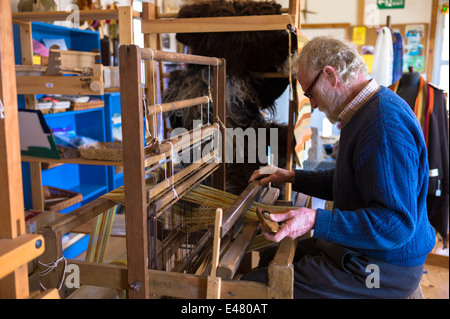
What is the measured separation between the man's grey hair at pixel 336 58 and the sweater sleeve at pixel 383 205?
27cm

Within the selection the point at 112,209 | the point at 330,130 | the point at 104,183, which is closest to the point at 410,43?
the point at 330,130

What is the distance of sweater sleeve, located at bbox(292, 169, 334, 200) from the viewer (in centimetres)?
180

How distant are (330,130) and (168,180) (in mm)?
4783

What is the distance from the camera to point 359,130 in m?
1.33

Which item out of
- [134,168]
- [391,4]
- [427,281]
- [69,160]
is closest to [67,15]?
[69,160]

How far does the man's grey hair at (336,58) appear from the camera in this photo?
Result: 4.61ft

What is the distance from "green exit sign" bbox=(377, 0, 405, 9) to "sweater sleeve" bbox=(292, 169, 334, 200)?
16.4 ft

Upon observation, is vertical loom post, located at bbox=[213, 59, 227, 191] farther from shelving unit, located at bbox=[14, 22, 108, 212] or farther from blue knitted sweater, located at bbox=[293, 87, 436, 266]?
shelving unit, located at bbox=[14, 22, 108, 212]

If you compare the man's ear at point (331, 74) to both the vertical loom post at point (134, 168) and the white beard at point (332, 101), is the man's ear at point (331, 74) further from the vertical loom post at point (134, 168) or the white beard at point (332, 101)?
the vertical loom post at point (134, 168)

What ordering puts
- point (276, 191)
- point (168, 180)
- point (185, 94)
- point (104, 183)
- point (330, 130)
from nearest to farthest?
1. point (168, 180)
2. point (276, 191)
3. point (185, 94)
4. point (104, 183)
5. point (330, 130)

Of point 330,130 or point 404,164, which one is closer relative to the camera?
point 404,164

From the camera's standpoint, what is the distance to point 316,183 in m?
1.81

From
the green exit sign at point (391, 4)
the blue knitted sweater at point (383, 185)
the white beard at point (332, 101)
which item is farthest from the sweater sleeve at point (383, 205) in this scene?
the green exit sign at point (391, 4)

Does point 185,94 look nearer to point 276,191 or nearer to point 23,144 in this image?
point 276,191
